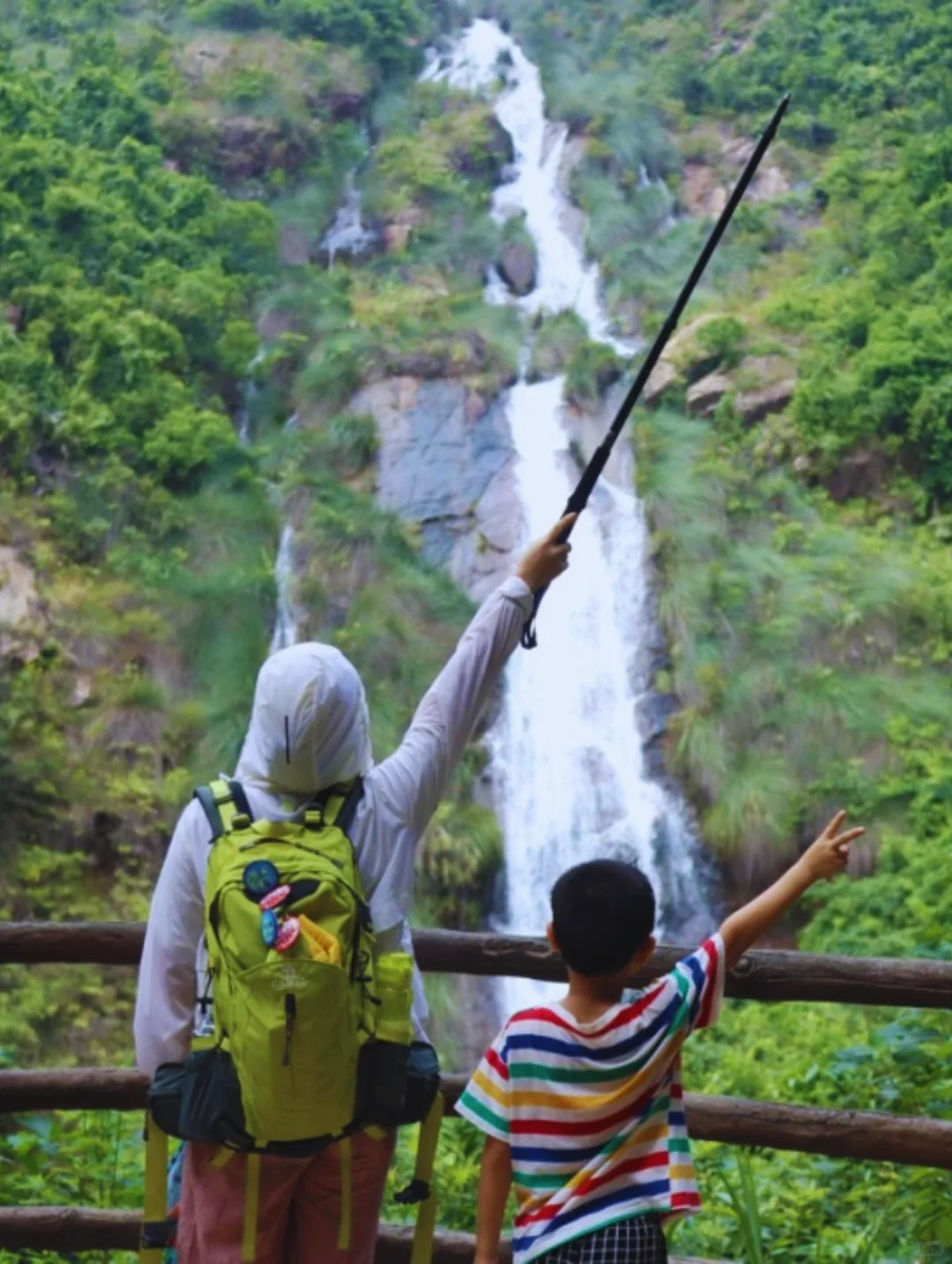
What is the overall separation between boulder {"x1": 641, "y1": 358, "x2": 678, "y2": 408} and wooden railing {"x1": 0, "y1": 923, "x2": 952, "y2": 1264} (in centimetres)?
910

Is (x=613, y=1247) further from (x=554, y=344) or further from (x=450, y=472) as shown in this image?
(x=554, y=344)

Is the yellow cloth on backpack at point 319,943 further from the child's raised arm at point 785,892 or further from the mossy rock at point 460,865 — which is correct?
the mossy rock at point 460,865

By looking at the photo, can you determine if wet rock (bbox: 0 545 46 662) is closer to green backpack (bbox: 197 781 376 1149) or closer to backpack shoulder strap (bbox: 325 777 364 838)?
backpack shoulder strap (bbox: 325 777 364 838)

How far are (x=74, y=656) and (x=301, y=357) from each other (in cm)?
339

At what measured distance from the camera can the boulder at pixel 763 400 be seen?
11859mm

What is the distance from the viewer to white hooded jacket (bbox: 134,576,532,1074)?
2270mm

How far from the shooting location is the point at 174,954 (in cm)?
232

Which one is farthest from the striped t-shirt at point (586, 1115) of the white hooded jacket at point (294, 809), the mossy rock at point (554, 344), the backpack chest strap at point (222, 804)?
the mossy rock at point (554, 344)

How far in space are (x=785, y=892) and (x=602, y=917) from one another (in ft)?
0.96

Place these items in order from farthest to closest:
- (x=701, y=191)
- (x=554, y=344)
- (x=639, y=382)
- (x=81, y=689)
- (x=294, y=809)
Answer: (x=701, y=191), (x=554, y=344), (x=81, y=689), (x=639, y=382), (x=294, y=809)

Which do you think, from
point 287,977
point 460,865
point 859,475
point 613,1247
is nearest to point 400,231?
point 859,475

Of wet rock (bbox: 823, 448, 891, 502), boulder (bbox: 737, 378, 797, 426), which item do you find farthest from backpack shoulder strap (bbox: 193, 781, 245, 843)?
boulder (bbox: 737, 378, 797, 426)

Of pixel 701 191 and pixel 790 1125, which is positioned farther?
pixel 701 191

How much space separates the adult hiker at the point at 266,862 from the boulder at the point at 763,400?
9876 millimetres
